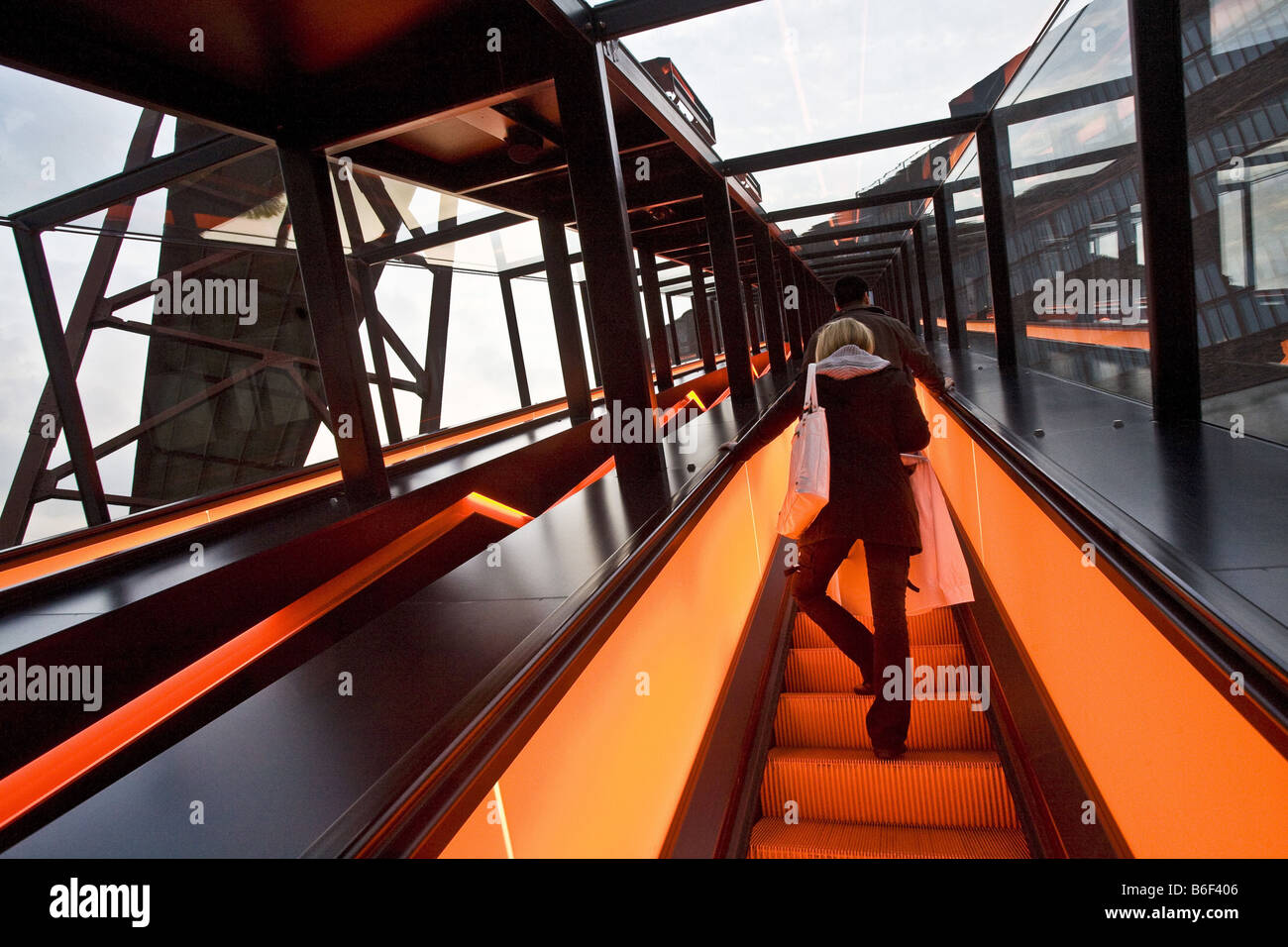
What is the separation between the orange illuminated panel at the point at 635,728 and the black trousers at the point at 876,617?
444 mm

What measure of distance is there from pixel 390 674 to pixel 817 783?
2.33 m

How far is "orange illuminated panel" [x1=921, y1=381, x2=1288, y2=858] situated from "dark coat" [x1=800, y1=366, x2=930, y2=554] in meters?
0.53

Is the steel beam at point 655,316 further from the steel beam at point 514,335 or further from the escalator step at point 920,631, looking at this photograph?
the escalator step at point 920,631

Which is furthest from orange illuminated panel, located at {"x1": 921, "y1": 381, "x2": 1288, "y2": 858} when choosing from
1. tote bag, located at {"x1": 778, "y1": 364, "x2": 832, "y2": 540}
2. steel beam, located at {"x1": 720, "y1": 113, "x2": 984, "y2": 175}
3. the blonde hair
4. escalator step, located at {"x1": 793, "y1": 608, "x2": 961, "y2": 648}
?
steel beam, located at {"x1": 720, "y1": 113, "x2": 984, "y2": 175}

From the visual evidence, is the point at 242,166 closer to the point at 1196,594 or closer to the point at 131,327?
the point at 131,327

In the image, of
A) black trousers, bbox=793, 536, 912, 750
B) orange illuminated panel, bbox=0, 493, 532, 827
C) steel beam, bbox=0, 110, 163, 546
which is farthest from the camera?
steel beam, bbox=0, 110, 163, 546

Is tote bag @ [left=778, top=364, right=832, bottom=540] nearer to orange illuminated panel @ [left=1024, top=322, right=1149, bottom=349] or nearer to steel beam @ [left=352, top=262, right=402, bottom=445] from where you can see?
orange illuminated panel @ [left=1024, top=322, right=1149, bottom=349]

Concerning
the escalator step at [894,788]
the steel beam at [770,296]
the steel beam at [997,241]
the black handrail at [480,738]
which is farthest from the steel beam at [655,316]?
the black handrail at [480,738]

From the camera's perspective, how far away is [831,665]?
4258mm

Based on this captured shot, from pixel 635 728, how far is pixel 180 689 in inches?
90.9

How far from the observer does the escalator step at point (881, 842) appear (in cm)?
270

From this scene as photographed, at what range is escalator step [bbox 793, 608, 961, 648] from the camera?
445 cm

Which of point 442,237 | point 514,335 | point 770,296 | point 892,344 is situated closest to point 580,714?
point 892,344
